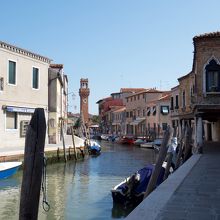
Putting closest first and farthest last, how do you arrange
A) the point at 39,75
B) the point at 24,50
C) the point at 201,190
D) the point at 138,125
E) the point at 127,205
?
the point at 201,190, the point at 127,205, the point at 24,50, the point at 39,75, the point at 138,125

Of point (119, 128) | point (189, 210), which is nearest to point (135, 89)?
point (119, 128)

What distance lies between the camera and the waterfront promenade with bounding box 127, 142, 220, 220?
566 centimetres

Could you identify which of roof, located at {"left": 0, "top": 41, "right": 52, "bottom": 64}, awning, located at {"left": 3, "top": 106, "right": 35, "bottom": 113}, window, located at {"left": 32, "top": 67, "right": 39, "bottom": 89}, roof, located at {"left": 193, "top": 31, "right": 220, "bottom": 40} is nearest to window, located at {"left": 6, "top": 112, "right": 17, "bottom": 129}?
awning, located at {"left": 3, "top": 106, "right": 35, "bottom": 113}

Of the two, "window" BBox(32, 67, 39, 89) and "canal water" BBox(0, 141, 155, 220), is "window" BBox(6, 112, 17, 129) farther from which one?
"canal water" BBox(0, 141, 155, 220)

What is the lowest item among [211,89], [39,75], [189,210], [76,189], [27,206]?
[76,189]

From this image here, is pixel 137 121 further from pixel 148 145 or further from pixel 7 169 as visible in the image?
pixel 7 169

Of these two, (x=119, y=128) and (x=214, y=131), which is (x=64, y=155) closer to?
(x=214, y=131)

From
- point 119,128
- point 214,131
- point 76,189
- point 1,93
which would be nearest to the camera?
point 76,189

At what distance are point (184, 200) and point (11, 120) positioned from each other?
59.7 feet

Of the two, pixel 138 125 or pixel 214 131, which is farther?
pixel 138 125

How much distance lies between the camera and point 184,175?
9.98 metres

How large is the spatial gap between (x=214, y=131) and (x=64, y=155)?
12578mm

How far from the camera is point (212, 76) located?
1870cm

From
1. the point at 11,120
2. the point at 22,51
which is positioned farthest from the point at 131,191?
the point at 22,51
